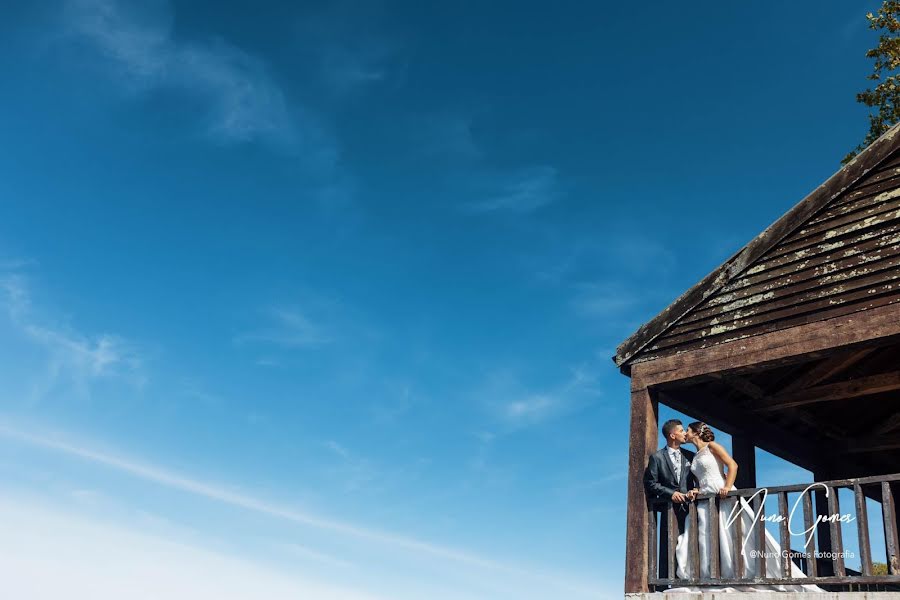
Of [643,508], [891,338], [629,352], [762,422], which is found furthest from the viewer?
[762,422]

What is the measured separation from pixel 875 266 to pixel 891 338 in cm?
74

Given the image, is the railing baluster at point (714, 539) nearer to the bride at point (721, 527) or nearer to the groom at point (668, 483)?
the bride at point (721, 527)

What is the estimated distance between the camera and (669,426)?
337 inches

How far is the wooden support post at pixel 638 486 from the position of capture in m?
7.95

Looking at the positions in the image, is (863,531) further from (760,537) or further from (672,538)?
(672,538)

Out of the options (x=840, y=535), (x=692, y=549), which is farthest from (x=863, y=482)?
(x=692, y=549)

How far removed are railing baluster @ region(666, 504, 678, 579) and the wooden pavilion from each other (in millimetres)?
13

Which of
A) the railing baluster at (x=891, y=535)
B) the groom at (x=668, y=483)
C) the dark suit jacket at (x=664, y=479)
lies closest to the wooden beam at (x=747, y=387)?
the groom at (x=668, y=483)

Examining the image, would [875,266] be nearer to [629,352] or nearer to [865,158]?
[865,158]

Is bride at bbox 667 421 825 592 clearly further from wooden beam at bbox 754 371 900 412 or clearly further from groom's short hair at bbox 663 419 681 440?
wooden beam at bbox 754 371 900 412

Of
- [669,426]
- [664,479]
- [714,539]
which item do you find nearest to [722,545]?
[714,539]

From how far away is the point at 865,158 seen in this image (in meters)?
8.05

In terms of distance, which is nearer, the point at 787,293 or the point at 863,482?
the point at 863,482

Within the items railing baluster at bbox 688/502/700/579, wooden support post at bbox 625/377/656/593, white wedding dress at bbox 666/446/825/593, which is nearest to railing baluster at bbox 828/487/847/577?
white wedding dress at bbox 666/446/825/593
